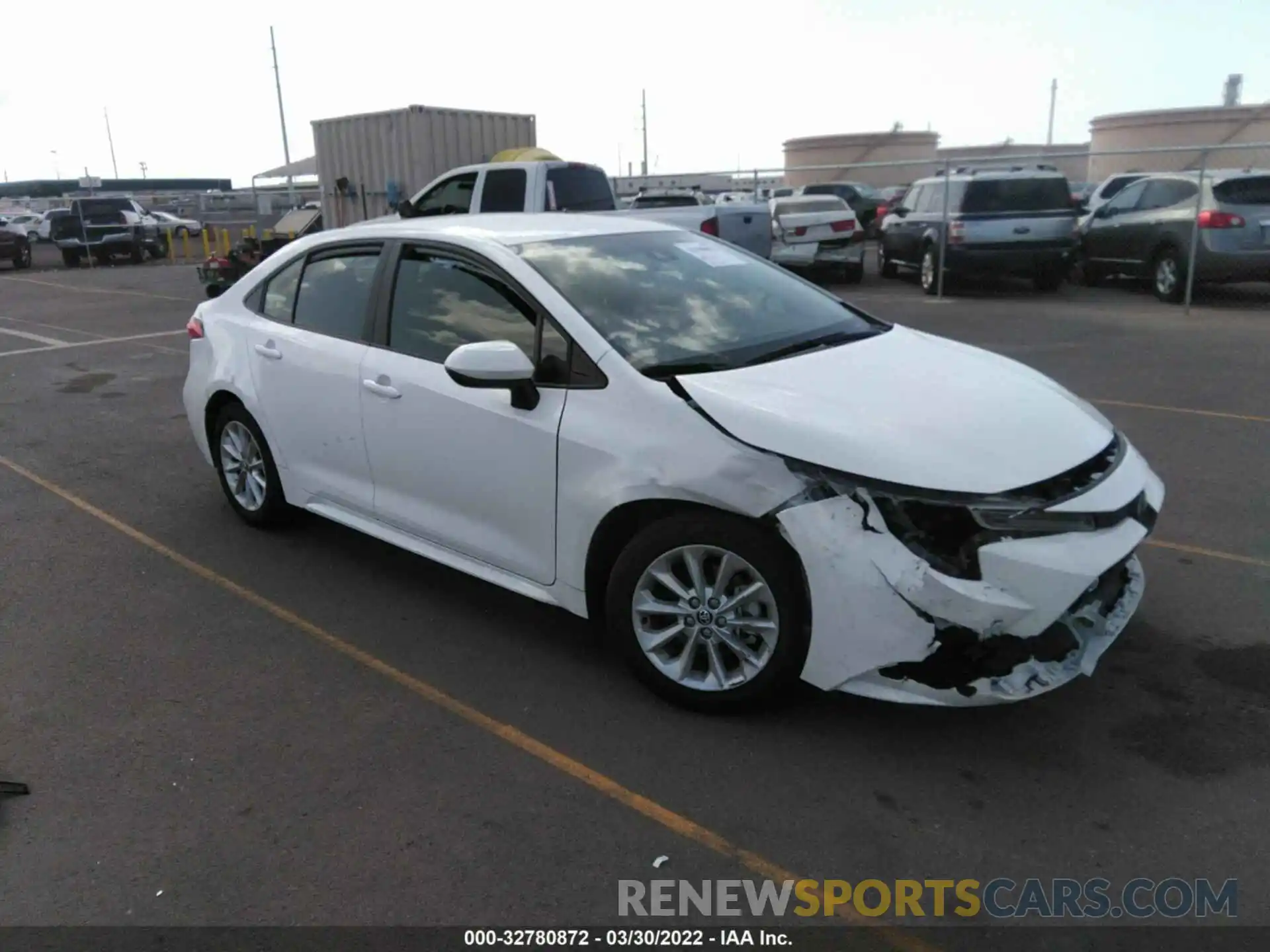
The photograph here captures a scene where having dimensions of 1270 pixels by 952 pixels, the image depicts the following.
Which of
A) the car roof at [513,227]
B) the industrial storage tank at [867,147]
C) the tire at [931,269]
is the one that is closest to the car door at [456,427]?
Result: the car roof at [513,227]

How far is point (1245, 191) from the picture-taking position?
12.8 m

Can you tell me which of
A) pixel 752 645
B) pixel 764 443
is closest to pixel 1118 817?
pixel 752 645

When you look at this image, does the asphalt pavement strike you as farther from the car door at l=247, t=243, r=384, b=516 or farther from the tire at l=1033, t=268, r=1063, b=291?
the tire at l=1033, t=268, r=1063, b=291

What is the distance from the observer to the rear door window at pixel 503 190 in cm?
1304

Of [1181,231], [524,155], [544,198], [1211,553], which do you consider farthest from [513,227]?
[1181,231]

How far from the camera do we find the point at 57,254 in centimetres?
3216

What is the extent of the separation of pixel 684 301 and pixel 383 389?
133cm

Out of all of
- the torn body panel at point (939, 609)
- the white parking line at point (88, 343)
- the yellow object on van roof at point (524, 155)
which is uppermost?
the yellow object on van roof at point (524, 155)

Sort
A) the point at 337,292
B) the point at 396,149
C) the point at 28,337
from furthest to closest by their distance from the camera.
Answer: the point at 396,149 → the point at 28,337 → the point at 337,292

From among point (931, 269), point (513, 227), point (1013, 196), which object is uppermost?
point (513, 227)

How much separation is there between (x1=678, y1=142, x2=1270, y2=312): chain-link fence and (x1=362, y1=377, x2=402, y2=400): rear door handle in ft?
36.8

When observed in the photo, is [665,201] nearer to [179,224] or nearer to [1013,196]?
[1013,196]

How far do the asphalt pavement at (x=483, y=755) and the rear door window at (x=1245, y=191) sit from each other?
900 centimetres

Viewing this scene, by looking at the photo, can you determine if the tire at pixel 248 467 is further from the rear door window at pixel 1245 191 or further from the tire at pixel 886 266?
the tire at pixel 886 266
